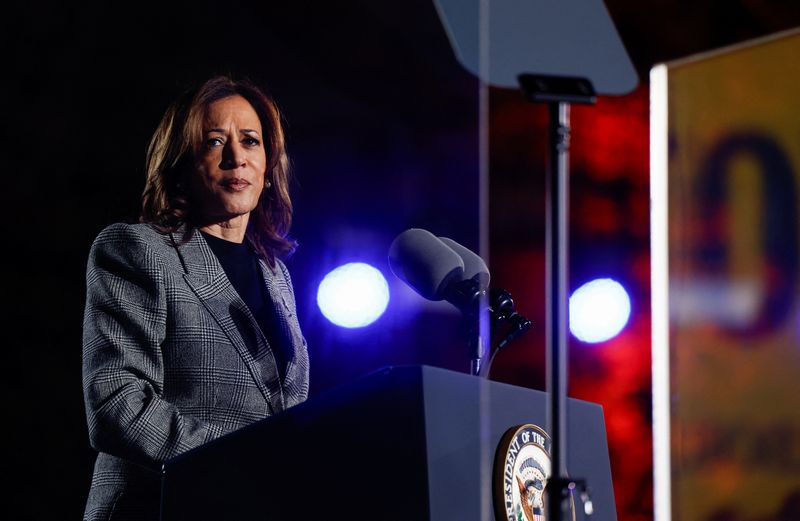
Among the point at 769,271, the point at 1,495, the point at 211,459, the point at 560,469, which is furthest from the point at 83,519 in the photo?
the point at 769,271

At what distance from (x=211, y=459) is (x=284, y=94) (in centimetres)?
128

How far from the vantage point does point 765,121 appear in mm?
2986

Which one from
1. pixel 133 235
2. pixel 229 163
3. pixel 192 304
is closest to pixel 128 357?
pixel 192 304

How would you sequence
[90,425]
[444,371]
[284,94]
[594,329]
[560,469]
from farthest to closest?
[594,329] < [284,94] < [90,425] < [444,371] < [560,469]

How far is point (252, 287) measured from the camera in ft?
7.22

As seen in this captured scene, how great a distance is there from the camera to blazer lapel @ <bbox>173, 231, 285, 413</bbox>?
6.57 ft

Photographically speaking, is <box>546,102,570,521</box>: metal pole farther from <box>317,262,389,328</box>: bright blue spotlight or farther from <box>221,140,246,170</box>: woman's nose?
<box>317,262,389,328</box>: bright blue spotlight

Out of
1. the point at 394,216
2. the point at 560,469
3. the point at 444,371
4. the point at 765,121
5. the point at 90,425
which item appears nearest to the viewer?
the point at 560,469

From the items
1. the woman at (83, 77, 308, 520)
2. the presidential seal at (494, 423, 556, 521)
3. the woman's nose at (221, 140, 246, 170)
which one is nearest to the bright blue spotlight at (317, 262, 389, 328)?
the woman at (83, 77, 308, 520)

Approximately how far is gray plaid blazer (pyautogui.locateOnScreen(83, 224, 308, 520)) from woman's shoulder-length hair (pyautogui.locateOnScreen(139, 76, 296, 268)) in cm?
9

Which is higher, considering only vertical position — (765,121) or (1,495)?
(765,121)

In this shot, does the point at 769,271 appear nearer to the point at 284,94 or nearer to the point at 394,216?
the point at 394,216

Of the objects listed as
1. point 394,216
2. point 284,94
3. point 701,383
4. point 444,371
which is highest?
point 284,94

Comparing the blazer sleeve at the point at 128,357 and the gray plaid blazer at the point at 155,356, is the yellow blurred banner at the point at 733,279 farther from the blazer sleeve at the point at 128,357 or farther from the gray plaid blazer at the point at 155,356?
the blazer sleeve at the point at 128,357
